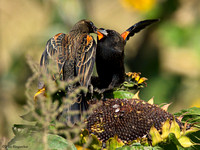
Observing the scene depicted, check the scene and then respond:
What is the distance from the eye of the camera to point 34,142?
1637 mm

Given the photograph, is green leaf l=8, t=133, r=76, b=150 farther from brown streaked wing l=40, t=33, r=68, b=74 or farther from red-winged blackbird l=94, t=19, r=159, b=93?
red-winged blackbird l=94, t=19, r=159, b=93

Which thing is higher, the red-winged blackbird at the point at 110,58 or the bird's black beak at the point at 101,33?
the bird's black beak at the point at 101,33

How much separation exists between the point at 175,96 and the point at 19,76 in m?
2.14

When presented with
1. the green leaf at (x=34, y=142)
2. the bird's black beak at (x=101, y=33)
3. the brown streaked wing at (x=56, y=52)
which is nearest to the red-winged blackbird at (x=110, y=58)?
the bird's black beak at (x=101, y=33)

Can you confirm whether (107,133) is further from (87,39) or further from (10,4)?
(10,4)

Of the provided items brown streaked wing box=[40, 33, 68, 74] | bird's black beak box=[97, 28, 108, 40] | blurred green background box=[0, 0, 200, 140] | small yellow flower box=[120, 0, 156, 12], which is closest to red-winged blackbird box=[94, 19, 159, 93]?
bird's black beak box=[97, 28, 108, 40]

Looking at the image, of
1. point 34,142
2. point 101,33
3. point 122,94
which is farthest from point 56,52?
point 34,142

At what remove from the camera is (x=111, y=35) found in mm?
2758

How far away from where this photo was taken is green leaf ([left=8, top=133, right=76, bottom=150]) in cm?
153

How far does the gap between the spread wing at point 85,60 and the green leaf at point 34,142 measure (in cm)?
64

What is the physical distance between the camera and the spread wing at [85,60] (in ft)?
8.25

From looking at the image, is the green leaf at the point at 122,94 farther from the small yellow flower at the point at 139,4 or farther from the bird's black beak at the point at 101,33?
the small yellow flower at the point at 139,4

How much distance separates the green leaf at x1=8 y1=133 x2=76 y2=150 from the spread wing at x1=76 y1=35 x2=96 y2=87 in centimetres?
64

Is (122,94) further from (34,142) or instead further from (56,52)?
(34,142)
